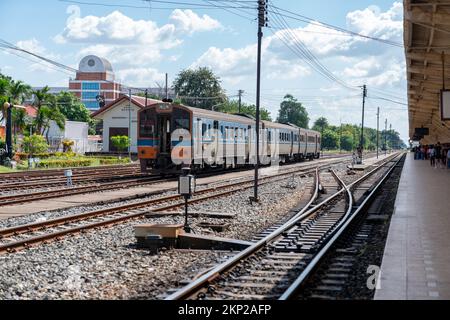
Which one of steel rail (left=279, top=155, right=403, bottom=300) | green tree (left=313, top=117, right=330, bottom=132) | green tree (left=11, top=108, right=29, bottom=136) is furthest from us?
green tree (left=313, top=117, right=330, bottom=132)

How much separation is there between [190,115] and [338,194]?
280 inches

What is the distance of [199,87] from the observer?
95750 mm

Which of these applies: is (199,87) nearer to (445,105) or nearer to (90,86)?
(90,86)

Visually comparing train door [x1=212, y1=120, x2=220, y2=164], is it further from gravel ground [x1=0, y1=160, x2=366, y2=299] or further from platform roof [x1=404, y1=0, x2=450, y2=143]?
gravel ground [x1=0, y1=160, x2=366, y2=299]

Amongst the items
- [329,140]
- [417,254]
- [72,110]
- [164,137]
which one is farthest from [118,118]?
[329,140]

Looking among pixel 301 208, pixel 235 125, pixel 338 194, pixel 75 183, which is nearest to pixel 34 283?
pixel 301 208

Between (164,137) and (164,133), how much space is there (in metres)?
0.17

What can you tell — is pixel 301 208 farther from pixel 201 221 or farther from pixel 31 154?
pixel 31 154

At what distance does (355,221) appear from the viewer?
13.2m

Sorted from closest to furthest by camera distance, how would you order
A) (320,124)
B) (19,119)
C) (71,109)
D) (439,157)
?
(439,157), (19,119), (71,109), (320,124)

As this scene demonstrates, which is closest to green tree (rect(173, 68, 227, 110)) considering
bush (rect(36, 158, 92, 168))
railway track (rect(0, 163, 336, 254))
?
bush (rect(36, 158, 92, 168))

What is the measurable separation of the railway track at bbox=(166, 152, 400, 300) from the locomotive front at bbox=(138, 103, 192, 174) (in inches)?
447

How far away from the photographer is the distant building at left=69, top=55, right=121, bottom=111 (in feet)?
443
